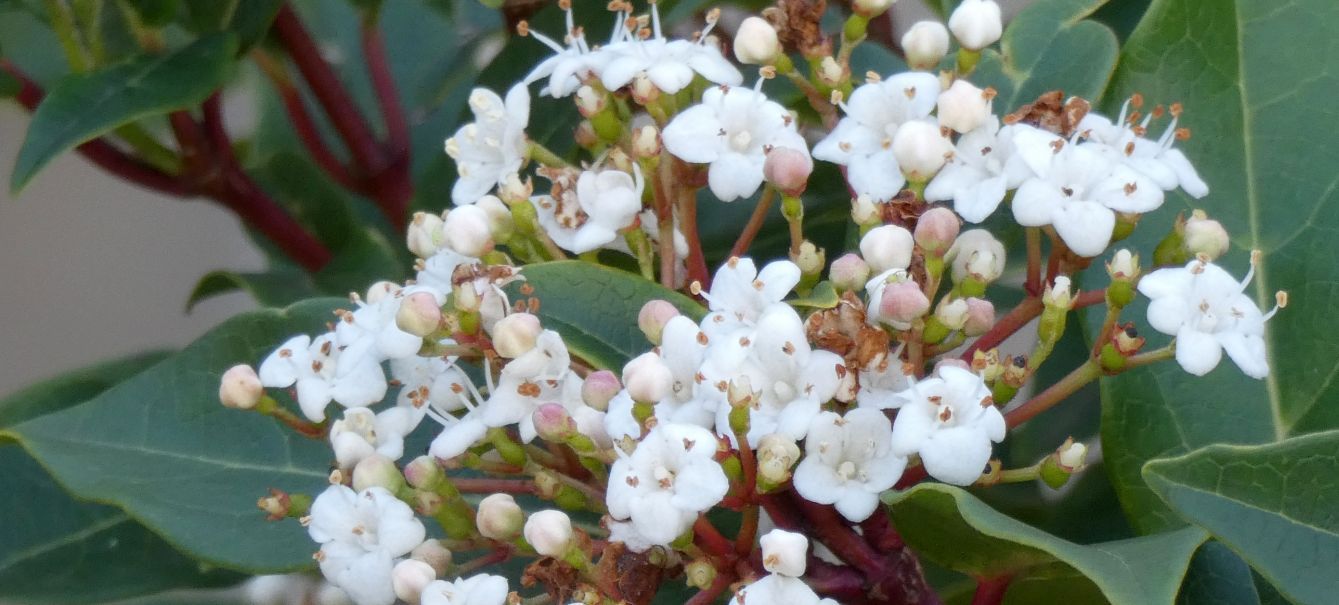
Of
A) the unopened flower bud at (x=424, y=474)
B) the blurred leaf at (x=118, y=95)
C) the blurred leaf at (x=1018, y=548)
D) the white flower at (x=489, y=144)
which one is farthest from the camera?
the blurred leaf at (x=118, y=95)

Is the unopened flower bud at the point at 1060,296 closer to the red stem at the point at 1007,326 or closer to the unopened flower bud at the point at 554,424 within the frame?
the red stem at the point at 1007,326

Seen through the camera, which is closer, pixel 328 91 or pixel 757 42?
pixel 757 42

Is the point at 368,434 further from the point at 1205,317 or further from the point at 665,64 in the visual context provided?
the point at 1205,317

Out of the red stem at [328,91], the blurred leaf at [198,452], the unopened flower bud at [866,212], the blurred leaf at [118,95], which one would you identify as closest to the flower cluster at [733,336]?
the unopened flower bud at [866,212]

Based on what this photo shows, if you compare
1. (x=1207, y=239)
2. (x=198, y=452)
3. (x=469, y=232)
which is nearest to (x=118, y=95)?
(x=198, y=452)

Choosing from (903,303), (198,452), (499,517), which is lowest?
(198,452)

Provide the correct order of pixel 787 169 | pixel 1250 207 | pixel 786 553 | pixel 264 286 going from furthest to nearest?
pixel 264 286 → pixel 1250 207 → pixel 787 169 → pixel 786 553

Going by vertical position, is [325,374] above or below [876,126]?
below
